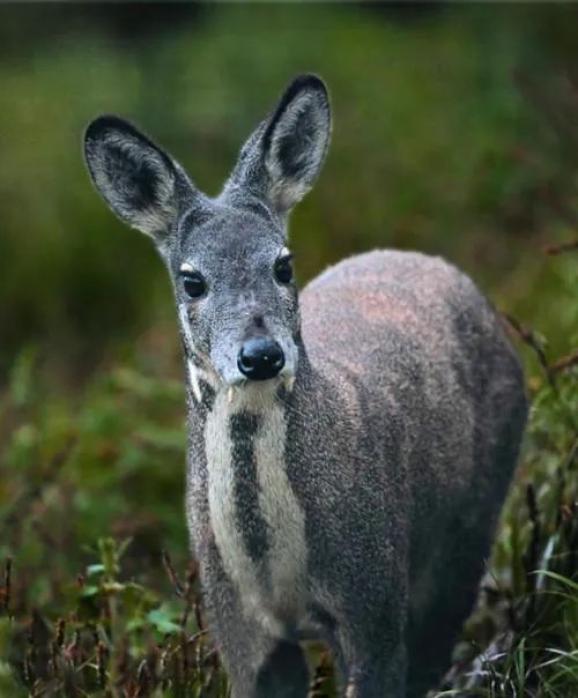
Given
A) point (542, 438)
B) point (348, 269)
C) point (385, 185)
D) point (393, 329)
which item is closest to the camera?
point (393, 329)

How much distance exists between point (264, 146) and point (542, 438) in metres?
1.92

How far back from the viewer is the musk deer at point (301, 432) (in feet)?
17.0

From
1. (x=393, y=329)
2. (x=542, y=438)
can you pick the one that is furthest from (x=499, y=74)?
(x=393, y=329)

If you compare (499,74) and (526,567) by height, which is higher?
(499,74)

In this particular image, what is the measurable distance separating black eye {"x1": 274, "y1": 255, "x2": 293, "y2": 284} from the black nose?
34 centimetres

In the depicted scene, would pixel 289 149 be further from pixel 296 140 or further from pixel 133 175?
pixel 133 175

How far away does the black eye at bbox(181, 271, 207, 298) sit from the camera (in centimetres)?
524

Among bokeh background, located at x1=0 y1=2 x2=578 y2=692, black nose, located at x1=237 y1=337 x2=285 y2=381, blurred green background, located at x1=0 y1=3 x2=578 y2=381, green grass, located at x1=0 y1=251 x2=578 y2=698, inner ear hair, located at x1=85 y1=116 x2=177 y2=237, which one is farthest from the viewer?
blurred green background, located at x1=0 y1=3 x2=578 y2=381

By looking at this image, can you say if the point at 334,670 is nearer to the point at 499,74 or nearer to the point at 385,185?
the point at 385,185

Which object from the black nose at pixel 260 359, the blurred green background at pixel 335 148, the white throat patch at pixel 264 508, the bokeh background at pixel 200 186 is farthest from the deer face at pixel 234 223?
the blurred green background at pixel 335 148

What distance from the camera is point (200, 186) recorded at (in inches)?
491

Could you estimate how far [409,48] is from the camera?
15.2 meters

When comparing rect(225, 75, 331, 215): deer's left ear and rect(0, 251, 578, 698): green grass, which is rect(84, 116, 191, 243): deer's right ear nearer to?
rect(225, 75, 331, 215): deer's left ear

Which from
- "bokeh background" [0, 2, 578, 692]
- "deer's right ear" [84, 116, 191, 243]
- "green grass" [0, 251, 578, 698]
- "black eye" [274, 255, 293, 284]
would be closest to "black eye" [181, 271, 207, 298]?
"black eye" [274, 255, 293, 284]
